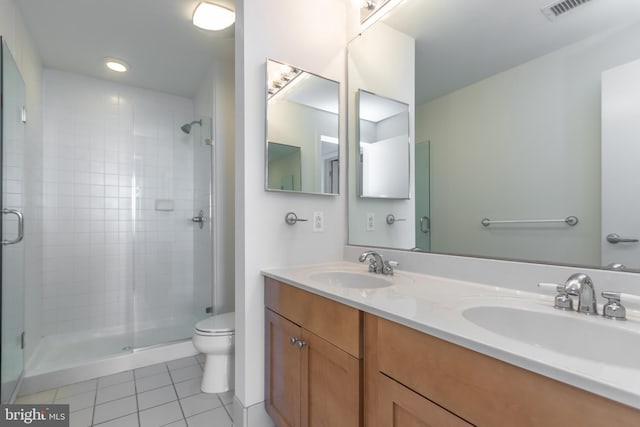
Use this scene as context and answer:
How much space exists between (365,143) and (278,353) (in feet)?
4.08

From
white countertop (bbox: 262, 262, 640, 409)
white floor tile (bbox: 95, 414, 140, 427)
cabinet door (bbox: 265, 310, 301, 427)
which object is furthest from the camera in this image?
white floor tile (bbox: 95, 414, 140, 427)

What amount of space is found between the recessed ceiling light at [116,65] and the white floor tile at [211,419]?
2.69m

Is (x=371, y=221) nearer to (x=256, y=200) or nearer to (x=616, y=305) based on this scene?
(x=256, y=200)

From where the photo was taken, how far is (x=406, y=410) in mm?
781

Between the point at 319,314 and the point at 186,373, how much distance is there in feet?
4.89

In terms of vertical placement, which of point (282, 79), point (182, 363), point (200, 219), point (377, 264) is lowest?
point (182, 363)

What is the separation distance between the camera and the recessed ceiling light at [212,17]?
6.07 ft

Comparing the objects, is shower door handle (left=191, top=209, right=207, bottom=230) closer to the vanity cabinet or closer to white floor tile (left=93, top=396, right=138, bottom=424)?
white floor tile (left=93, top=396, right=138, bottom=424)

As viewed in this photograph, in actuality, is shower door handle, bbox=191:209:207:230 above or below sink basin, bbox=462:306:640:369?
above

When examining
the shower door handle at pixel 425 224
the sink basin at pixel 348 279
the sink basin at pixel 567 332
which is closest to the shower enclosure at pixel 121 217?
the sink basin at pixel 348 279

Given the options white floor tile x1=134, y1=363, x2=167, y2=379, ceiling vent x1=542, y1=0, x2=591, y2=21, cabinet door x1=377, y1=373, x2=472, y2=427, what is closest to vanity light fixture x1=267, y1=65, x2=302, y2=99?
ceiling vent x1=542, y1=0, x2=591, y2=21

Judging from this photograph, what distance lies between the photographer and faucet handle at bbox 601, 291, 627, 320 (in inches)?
28.9

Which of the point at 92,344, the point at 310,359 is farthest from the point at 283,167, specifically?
the point at 92,344

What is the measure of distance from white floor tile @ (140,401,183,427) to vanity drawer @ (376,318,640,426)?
135 cm
